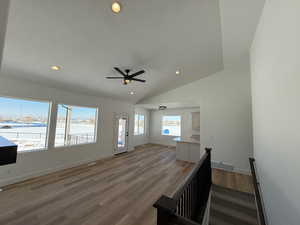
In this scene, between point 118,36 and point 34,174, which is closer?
point 118,36

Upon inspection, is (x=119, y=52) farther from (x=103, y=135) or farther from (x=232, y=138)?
(x=232, y=138)

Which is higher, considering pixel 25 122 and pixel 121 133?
pixel 25 122

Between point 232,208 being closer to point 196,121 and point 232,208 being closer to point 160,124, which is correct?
point 196,121

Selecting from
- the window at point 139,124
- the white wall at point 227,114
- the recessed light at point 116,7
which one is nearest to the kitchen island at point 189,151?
the white wall at point 227,114

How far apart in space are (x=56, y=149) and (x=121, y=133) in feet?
9.06

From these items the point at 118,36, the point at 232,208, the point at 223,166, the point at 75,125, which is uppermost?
the point at 118,36

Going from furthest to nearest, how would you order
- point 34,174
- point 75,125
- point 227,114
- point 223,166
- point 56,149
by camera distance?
point 75,125
point 227,114
point 223,166
point 56,149
point 34,174

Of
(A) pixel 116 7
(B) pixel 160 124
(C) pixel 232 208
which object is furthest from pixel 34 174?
(B) pixel 160 124

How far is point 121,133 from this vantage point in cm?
616

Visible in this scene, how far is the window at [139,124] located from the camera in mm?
7814

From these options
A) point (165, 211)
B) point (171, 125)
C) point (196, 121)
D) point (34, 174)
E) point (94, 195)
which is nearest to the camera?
point (165, 211)

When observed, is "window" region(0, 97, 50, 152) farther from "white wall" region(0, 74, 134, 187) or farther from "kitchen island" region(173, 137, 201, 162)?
"kitchen island" region(173, 137, 201, 162)

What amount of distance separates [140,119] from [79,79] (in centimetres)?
498

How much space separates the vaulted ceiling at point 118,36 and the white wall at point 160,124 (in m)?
3.87
